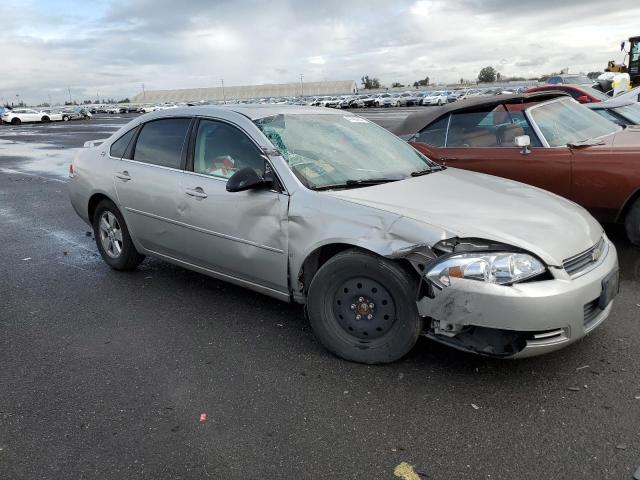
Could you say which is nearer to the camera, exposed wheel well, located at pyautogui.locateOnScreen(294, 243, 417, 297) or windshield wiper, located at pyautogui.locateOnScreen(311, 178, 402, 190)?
exposed wheel well, located at pyautogui.locateOnScreen(294, 243, 417, 297)

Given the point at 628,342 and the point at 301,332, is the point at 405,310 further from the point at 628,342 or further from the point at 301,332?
the point at 628,342

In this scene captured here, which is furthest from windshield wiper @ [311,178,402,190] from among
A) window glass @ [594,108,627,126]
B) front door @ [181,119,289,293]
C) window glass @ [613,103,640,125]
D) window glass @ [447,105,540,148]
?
window glass @ [613,103,640,125]

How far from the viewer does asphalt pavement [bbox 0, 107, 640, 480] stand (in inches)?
99.6

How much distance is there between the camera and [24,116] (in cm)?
5441

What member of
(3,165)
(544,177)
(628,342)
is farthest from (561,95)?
(3,165)

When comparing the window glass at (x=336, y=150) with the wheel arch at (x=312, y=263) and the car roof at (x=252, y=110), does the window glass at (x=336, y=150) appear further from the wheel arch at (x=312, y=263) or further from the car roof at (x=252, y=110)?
the wheel arch at (x=312, y=263)

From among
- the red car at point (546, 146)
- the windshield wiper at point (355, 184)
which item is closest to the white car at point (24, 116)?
the red car at point (546, 146)

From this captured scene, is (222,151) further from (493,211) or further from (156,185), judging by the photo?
(493,211)

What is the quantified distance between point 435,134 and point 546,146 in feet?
4.48

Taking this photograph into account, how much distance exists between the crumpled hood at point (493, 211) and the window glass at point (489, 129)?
208cm

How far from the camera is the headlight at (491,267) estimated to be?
2904 millimetres


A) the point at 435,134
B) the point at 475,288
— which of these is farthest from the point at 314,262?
the point at 435,134

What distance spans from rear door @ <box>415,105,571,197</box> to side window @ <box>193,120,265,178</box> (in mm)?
3038

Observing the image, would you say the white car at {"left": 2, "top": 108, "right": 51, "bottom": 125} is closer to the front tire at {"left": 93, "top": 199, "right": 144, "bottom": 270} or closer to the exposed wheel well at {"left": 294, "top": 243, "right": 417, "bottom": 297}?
the front tire at {"left": 93, "top": 199, "right": 144, "bottom": 270}
